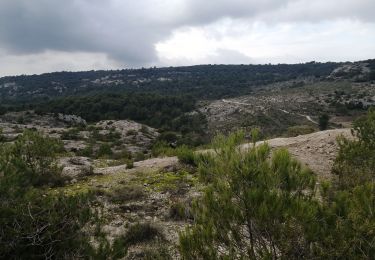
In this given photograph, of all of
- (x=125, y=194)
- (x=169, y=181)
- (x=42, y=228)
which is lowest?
(x=169, y=181)

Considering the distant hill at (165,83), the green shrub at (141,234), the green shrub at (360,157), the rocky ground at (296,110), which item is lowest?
the distant hill at (165,83)

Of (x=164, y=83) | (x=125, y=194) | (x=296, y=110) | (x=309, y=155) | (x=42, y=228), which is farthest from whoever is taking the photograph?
(x=164, y=83)

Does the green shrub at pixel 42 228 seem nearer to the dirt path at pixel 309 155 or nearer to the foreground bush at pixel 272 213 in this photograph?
the foreground bush at pixel 272 213

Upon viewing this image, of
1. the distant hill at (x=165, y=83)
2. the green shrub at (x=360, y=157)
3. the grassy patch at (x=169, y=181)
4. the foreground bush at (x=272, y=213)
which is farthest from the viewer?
the distant hill at (x=165, y=83)

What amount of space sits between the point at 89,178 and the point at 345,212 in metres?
12.7

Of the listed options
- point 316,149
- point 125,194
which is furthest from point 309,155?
point 125,194

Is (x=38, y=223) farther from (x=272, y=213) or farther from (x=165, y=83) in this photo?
(x=165, y=83)

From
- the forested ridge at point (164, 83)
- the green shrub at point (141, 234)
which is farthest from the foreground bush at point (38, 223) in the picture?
the forested ridge at point (164, 83)

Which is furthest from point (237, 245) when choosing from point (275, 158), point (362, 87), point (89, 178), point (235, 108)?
point (362, 87)

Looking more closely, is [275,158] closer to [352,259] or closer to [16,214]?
[352,259]

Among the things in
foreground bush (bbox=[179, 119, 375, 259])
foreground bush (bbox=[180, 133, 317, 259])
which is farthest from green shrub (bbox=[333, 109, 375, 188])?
foreground bush (bbox=[180, 133, 317, 259])

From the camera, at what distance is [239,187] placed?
5988 millimetres

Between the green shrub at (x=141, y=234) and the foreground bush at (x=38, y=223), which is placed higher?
the foreground bush at (x=38, y=223)

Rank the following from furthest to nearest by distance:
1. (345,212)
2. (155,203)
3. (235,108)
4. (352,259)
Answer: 1. (235,108)
2. (155,203)
3. (345,212)
4. (352,259)
